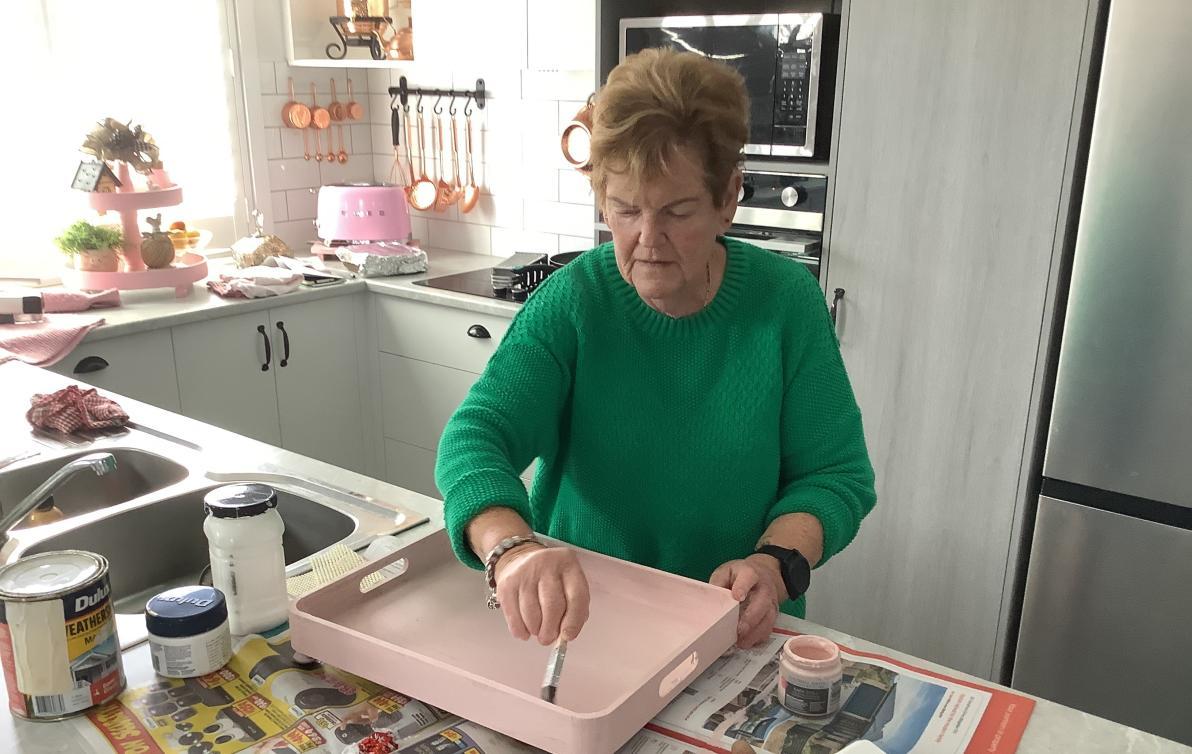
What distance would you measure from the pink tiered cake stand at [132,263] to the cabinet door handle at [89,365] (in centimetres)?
36

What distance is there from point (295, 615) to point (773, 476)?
622 mm

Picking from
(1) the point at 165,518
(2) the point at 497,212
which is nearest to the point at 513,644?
(1) the point at 165,518

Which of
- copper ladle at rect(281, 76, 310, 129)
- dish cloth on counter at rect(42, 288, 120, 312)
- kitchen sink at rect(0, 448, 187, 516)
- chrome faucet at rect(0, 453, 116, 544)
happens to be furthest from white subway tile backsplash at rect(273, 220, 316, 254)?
chrome faucet at rect(0, 453, 116, 544)

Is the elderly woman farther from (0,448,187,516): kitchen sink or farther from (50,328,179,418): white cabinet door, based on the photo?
(50,328,179,418): white cabinet door

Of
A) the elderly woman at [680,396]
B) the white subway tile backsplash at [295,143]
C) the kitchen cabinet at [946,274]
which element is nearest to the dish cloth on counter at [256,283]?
the white subway tile backsplash at [295,143]

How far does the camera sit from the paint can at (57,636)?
91 centimetres

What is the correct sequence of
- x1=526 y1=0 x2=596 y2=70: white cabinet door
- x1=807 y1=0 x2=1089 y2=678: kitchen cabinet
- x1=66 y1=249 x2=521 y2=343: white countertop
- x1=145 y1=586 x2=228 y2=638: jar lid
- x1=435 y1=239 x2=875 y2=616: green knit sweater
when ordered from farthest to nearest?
x1=526 y1=0 x2=596 y2=70: white cabinet door, x1=66 y1=249 x2=521 y2=343: white countertop, x1=807 y1=0 x2=1089 y2=678: kitchen cabinet, x1=435 y1=239 x2=875 y2=616: green knit sweater, x1=145 y1=586 x2=228 y2=638: jar lid

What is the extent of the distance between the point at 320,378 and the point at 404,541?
190 centimetres

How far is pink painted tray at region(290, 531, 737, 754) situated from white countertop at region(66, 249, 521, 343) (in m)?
1.51

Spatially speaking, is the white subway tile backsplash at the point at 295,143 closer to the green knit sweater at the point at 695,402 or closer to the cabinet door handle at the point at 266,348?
the cabinet door handle at the point at 266,348

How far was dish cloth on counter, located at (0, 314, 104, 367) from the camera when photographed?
7.77ft

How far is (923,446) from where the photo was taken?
2.23 metres

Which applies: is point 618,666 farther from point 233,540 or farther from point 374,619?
point 233,540

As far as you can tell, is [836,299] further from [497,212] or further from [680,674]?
[497,212]
